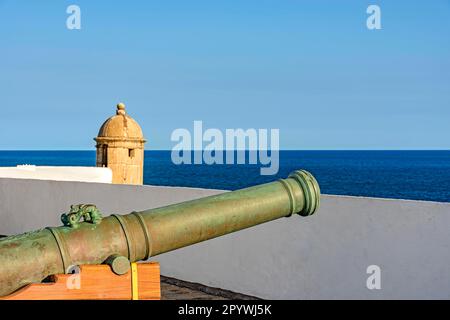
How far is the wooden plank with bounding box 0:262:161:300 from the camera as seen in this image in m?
4.29

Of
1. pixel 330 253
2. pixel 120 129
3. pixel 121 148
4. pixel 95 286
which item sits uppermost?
pixel 120 129

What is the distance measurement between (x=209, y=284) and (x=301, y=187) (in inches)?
126

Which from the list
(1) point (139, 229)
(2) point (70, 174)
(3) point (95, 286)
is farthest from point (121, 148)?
(3) point (95, 286)

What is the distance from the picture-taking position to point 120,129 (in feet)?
51.2

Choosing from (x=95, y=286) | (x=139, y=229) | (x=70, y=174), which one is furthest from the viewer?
(x=70, y=174)

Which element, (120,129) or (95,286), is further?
(120,129)

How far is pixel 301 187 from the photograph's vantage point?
570 centimetres

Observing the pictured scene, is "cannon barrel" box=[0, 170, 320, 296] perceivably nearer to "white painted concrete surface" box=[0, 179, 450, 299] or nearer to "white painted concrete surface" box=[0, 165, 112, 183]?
"white painted concrete surface" box=[0, 179, 450, 299]

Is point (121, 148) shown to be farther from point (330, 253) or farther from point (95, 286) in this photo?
point (95, 286)

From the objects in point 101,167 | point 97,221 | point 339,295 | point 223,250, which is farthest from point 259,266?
point 101,167

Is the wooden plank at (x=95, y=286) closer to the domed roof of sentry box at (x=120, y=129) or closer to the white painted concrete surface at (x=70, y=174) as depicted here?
the white painted concrete surface at (x=70, y=174)

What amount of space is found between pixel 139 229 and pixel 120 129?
10981mm

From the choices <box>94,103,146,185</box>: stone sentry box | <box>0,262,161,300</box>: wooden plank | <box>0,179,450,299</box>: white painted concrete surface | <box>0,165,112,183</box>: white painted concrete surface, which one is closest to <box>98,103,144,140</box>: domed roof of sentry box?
<box>94,103,146,185</box>: stone sentry box
